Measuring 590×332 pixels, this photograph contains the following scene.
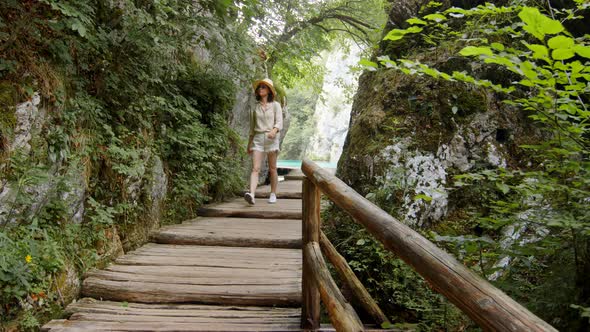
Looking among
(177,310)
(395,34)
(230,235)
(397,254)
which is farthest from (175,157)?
(397,254)

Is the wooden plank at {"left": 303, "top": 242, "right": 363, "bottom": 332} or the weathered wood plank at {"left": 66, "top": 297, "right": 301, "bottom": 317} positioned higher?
the wooden plank at {"left": 303, "top": 242, "right": 363, "bottom": 332}

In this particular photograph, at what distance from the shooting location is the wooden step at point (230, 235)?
4.56 meters

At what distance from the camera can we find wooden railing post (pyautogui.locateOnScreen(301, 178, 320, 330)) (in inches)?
101

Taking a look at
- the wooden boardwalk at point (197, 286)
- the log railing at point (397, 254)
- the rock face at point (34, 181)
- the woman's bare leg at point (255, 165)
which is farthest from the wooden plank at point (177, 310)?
the woman's bare leg at point (255, 165)

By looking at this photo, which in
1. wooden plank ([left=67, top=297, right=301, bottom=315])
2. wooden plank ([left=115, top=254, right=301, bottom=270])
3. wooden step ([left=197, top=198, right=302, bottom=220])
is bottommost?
wooden plank ([left=67, top=297, right=301, bottom=315])

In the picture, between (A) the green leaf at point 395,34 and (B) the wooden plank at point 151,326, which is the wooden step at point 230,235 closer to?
(B) the wooden plank at point 151,326

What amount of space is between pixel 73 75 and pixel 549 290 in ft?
12.8

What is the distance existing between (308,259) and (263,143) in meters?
3.85

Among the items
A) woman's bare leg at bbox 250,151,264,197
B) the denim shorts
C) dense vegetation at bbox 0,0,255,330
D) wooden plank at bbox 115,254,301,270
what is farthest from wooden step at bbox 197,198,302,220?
wooden plank at bbox 115,254,301,270

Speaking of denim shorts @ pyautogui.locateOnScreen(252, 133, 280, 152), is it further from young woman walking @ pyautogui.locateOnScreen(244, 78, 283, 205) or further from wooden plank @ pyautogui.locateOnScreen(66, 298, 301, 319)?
wooden plank @ pyautogui.locateOnScreen(66, 298, 301, 319)

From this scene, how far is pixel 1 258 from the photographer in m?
2.30

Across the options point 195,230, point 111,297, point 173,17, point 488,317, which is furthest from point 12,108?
point 488,317

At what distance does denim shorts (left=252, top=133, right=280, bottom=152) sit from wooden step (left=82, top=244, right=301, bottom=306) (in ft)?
7.84

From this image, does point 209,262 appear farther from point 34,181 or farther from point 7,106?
point 7,106
